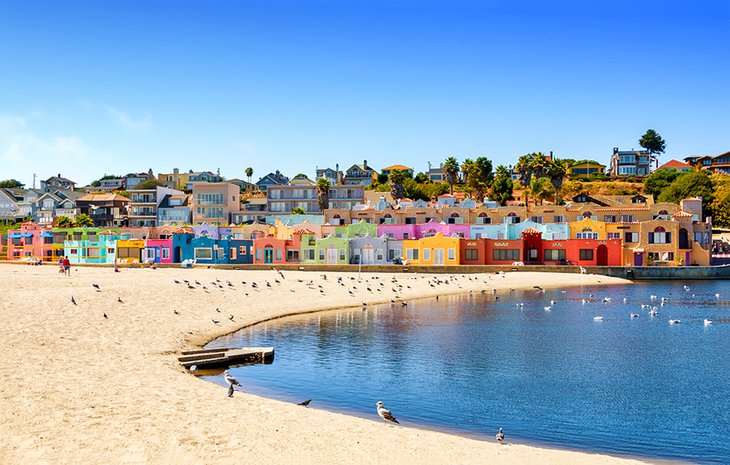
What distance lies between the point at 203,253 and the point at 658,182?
9940 centimetres

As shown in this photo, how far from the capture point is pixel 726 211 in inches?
4697

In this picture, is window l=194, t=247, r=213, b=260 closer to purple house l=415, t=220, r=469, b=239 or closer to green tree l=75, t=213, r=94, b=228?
purple house l=415, t=220, r=469, b=239

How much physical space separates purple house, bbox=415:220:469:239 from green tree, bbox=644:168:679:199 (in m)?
63.6

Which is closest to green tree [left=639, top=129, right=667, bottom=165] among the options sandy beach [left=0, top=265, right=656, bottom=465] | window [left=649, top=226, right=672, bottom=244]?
window [left=649, top=226, right=672, bottom=244]

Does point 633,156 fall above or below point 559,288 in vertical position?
above

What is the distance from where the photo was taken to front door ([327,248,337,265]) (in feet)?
297

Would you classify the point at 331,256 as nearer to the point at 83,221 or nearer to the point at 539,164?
the point at 539,164

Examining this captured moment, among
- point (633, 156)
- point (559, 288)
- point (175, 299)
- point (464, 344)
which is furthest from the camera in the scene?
point (633, 156)

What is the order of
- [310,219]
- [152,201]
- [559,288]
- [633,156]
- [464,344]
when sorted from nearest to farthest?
[464,344]
[559,288]
[310,219]
[152,201]
[633,156]

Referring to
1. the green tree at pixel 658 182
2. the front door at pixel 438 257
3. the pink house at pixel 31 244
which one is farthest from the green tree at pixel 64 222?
the green tree at pixel 658 182

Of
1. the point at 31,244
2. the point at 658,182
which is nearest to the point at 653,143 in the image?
the point at 658,182

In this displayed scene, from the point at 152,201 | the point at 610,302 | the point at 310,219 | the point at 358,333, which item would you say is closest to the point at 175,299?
the point at 358,333

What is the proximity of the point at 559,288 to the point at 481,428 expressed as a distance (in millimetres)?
54630

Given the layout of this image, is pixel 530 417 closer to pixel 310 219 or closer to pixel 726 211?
pixel 310 219
